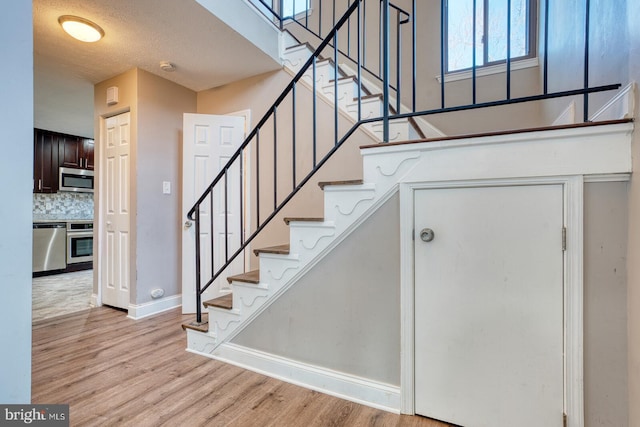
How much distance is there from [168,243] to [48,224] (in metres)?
3.24

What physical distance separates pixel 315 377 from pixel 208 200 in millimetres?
1939

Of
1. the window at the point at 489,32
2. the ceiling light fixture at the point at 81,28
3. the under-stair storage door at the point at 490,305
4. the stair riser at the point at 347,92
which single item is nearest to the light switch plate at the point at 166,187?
the ceiling light fixture at the point at 81,28

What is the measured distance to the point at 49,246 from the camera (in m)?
4.82

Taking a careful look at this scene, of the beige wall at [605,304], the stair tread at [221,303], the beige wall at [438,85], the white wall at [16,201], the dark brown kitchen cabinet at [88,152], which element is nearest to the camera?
the white wall at [16,201]

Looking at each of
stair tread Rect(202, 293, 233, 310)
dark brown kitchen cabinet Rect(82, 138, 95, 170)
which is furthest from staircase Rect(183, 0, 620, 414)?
dark brown kitchen cabinet Rect(82, 138, 95, 170)

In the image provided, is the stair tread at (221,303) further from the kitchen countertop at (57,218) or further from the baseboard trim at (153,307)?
the kitchen countertop at (57,218)

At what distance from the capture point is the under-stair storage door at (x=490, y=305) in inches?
49.1

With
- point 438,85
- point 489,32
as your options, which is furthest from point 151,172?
point 489,32

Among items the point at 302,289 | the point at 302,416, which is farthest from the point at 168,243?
the point at 302,416

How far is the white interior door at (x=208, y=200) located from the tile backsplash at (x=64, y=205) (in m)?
4.05

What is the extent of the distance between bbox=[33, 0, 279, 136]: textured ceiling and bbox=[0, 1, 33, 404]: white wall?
1410mm

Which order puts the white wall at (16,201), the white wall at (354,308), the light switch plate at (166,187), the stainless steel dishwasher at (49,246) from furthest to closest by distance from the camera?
the stainless steel dishwasher at (49,246)
the light switch plate at (166,187)
the white wall at (354,308)
the white wall at (16,201)

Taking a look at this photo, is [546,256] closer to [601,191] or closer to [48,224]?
[601,191]

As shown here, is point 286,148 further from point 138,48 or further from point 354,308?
point 354,308
